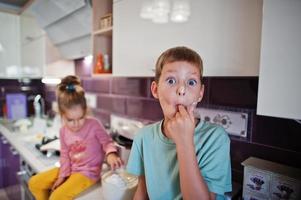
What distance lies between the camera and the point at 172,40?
85 cm

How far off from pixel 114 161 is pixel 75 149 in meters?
0.27

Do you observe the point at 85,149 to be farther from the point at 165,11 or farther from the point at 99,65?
the point at 165,11

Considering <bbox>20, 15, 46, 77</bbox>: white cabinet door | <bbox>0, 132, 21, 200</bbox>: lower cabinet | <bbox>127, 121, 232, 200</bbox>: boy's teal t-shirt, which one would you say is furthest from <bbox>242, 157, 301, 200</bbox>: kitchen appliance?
<bbox>20, 15, 46, 77</bbox>: white cabinet door

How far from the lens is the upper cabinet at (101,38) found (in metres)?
1.37

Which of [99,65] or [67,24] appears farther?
[67,24]

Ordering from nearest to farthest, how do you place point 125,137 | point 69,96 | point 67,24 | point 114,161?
point 114,161 < point 69,96 < point 125,137 < point 67,24

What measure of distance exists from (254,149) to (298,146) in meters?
0.17

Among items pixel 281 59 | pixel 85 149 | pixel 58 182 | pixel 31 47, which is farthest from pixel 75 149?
pixel 31 47

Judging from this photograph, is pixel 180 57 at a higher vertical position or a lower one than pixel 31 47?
lower

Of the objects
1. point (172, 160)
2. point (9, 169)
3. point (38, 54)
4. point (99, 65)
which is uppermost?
point (38, 54)

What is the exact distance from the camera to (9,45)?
7.52 feet

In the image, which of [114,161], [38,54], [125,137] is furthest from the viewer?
[38,54]

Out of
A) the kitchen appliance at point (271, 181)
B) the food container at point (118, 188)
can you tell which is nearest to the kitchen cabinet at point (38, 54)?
the food container at point (118, 188)

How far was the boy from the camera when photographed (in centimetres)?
56
